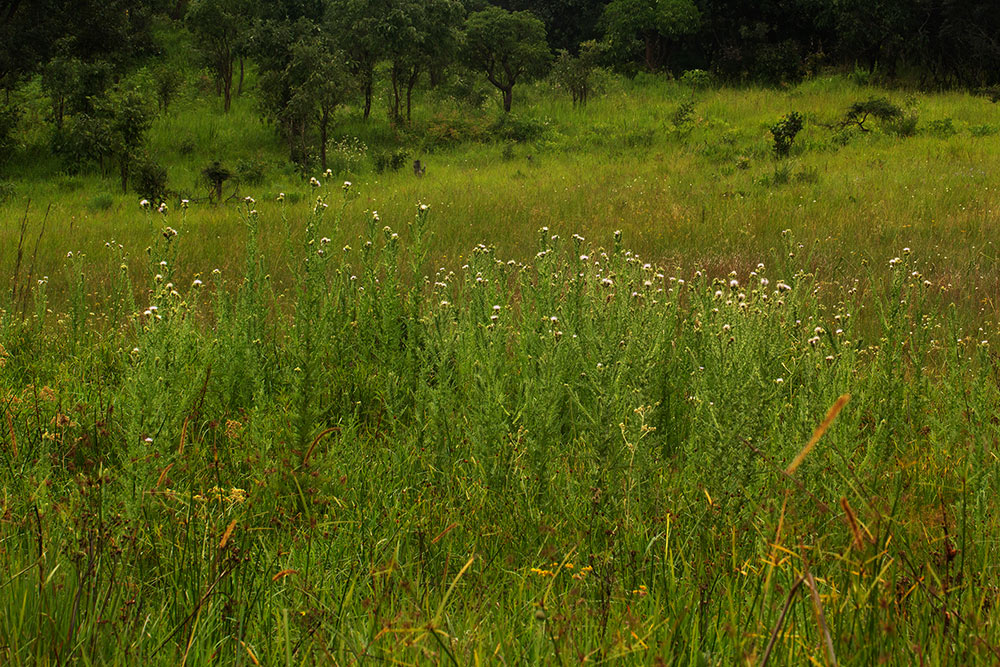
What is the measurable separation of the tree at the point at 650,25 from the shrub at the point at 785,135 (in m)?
18.1

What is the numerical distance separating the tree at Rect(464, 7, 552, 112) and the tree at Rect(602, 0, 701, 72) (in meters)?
7.42

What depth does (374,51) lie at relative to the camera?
25406 mm

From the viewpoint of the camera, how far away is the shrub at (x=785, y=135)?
14.8 m

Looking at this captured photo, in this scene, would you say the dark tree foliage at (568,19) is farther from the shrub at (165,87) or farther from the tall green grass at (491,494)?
the tall green grass at (491,494)

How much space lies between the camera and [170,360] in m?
3.01

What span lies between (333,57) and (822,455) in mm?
20305

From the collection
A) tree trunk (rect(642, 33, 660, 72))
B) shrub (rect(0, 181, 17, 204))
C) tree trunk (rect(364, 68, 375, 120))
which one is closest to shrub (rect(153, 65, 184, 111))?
tree trunk (rect(364, 68, 375, 120))

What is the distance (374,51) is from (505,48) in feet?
15.1

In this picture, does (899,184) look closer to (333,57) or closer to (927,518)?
(927,518)

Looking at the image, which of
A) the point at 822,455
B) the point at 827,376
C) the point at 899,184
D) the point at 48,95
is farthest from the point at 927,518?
the point at 48,95

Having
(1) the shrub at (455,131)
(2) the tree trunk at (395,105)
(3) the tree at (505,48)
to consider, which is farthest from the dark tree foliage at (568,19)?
(1) the shrub at (455,131)

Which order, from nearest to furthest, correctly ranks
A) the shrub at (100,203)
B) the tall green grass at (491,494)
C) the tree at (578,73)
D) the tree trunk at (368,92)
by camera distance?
the tall green grass at (491,494) < the shrub at (100,203) < the tree trunk at (368,92) < the tree at (578,73)

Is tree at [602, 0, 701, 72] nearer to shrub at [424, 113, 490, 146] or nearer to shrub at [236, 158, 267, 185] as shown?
shrub at [424, 113, 490, 146]

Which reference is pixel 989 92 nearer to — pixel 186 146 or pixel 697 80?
pixel 697 80
